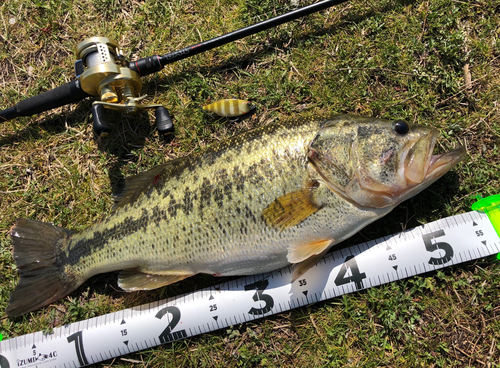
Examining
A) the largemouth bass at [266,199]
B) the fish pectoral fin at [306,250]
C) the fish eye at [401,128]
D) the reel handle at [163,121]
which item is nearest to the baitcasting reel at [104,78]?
the reel handle at [163,121]

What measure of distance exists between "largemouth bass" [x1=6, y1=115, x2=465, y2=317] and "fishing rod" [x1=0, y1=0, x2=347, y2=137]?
2.35ft

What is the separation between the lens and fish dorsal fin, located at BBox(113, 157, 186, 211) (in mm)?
3012

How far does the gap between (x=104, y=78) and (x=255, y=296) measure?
2593 millimetres

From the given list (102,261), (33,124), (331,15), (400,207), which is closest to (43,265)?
(102,261)

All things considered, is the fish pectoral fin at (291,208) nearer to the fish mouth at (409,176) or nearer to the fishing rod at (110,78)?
the fish mouth at (409,176)

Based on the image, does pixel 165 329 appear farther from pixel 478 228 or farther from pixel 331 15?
pixel 331 15

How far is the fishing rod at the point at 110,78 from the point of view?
9.85ft

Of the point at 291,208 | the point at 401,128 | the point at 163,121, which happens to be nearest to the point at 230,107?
the point at 163,121

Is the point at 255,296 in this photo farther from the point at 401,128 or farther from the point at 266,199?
the point at 401,128

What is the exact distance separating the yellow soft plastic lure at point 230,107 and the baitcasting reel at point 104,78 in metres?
0.80

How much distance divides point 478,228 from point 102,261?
3584 mm

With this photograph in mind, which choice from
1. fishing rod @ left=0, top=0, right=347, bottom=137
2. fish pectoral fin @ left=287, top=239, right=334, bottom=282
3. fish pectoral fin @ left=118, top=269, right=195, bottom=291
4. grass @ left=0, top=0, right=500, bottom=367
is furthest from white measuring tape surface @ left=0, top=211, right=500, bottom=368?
fishing rod @ left=0, top=0, right=347, bottom=137

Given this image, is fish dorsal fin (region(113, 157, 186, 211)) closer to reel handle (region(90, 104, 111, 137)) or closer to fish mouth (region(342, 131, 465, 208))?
reel handle (region(90, 104, 111, 137))

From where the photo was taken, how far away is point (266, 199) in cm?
258
